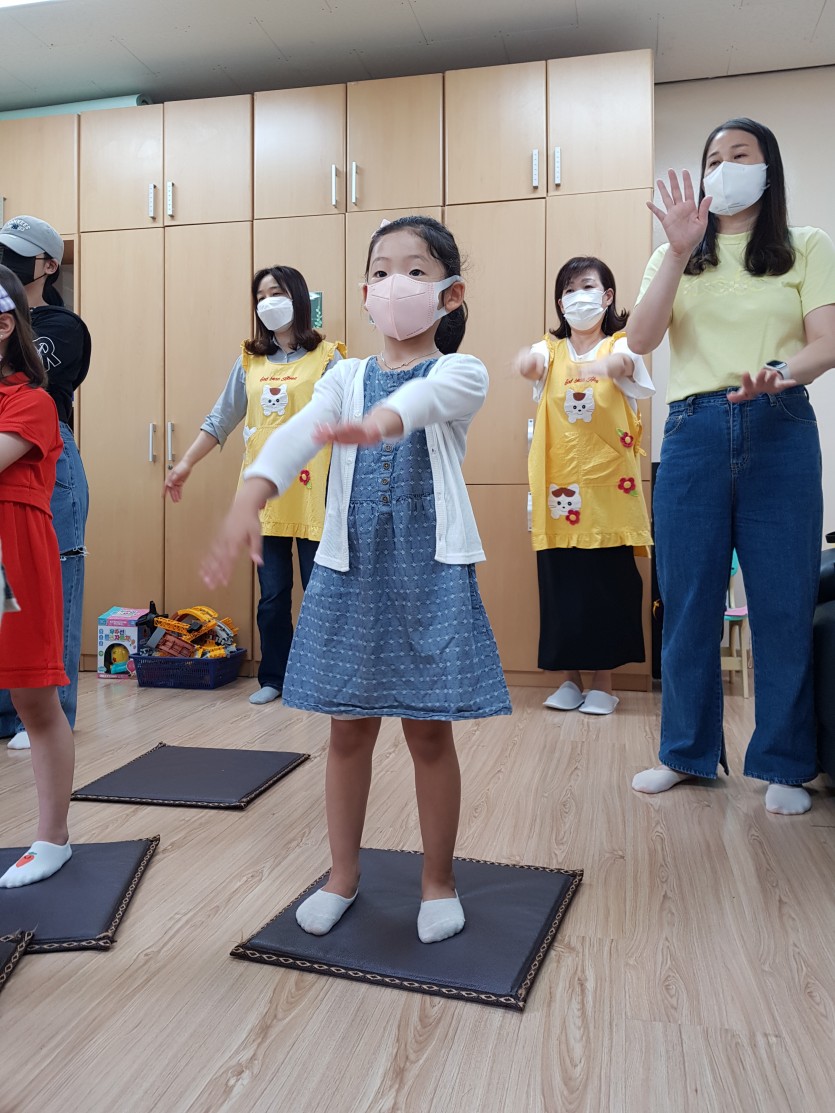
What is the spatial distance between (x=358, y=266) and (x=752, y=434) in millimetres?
2206

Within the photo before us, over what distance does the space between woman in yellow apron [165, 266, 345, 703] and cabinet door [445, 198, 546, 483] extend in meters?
0.64

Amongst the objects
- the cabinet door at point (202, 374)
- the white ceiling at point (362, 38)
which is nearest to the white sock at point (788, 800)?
the cabinet door at point (202, 374)

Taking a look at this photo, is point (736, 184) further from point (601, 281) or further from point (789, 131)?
point (789, 131)

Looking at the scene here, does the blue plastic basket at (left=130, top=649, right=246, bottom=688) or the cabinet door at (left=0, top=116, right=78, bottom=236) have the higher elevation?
the cabinet door at (left=0, top=116, right=78, bottom=236)

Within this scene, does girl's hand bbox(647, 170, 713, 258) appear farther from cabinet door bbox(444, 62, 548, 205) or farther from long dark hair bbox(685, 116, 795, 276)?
cabinet door bbox(444, 62, 548, 205)

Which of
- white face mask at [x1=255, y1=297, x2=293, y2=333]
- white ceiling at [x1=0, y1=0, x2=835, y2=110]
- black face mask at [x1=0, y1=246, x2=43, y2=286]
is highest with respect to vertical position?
white ceiling at [x1=0, y1=0, x2=835, y2=110]

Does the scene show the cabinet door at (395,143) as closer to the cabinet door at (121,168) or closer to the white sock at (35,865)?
the cabinet door at (121,168)

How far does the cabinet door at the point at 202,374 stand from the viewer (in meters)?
3.90

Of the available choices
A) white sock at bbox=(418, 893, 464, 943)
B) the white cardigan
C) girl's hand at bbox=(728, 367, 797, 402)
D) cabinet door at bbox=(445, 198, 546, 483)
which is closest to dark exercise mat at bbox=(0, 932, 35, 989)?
white sock at bbox=(418, 893, 464, 943)

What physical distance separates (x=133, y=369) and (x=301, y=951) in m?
3.21

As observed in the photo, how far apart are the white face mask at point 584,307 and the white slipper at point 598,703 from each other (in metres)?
1.28

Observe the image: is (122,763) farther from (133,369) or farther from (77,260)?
(77,260)

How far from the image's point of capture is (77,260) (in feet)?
13.4

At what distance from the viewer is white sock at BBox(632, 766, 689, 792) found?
220cm
